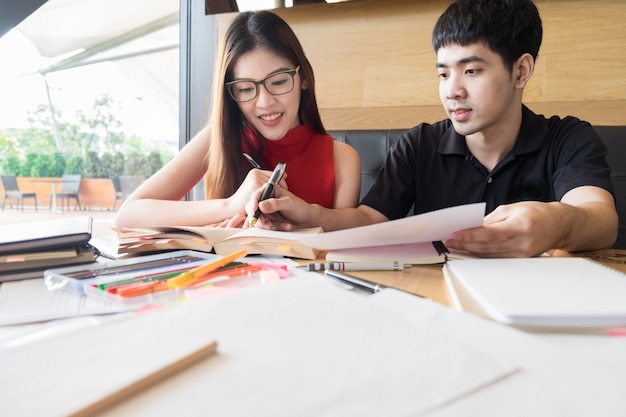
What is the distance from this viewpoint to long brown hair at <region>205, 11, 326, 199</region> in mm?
1142

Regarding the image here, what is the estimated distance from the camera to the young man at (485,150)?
90 centimetres

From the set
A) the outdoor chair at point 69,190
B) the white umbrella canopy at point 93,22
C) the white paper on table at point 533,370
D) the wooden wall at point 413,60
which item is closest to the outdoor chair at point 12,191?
the outdoor chair at point 69,190

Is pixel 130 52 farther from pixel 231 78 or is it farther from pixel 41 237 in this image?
pixel 41 237

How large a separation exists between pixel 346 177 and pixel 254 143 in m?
0.27

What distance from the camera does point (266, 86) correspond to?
1118mm

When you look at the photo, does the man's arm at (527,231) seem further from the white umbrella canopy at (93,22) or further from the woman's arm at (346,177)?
the white umbrella canopy at (93,22)

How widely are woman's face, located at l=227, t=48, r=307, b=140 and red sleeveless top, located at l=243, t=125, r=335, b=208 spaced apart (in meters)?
0.08

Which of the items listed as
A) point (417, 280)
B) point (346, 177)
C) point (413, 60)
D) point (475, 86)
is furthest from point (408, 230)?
point (413, 60)

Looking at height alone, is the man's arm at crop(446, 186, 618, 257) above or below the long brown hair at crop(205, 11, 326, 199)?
below

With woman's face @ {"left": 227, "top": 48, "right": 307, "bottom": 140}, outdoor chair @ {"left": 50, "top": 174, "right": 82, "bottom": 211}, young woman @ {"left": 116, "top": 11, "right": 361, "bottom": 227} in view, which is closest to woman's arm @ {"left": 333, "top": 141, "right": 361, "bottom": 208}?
young woman @ {"left": 116, "top": 11, "right": 361, "bottom": 227}

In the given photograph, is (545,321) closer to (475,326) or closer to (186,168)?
(475,326)

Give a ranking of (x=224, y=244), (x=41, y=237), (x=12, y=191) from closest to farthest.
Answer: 1. (x=41, y=237)
2. (x=224, y=244)
3. (x=12, y=191)

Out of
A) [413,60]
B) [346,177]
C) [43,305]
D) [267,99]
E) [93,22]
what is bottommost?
[43,305]

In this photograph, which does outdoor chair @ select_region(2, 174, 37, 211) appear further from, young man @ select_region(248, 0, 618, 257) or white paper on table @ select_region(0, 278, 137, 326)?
white paper on table @ select_region(0, 278, 137, 326)
